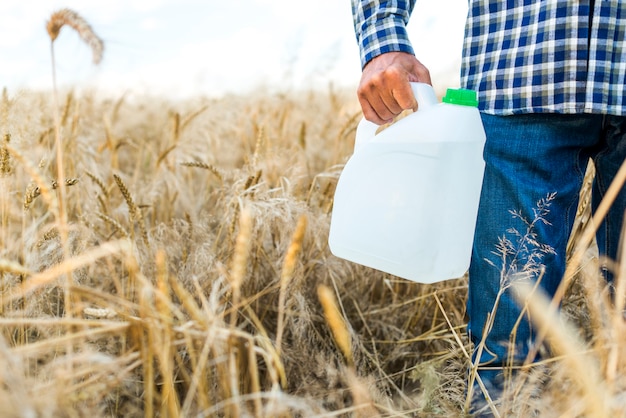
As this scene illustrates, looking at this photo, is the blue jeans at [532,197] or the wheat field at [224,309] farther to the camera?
the blue jeans at [532,197]

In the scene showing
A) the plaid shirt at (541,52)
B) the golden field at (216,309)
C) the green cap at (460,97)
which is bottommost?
the golden field at (216,309)

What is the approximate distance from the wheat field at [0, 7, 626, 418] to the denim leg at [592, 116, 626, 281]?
10cm

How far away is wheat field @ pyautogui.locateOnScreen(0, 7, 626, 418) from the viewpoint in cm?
64

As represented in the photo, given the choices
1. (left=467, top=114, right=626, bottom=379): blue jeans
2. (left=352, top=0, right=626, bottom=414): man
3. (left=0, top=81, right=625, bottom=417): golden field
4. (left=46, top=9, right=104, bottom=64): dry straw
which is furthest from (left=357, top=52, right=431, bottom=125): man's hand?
(left=46, top=9, right=104, bottom=64): dry straw

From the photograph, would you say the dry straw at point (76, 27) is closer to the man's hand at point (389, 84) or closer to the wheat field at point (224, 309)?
the wheat field at point (224, 309)

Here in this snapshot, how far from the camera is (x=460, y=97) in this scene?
1.04 metres

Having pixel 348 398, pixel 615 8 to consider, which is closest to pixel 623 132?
pixel 615 8

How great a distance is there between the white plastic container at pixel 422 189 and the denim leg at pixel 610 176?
24cm

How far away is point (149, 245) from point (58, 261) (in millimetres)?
262

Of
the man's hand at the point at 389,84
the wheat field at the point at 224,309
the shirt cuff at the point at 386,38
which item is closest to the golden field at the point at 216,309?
→ the wheat field at the point at 224,309

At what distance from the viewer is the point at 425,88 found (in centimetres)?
108

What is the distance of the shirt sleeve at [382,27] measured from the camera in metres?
1.15

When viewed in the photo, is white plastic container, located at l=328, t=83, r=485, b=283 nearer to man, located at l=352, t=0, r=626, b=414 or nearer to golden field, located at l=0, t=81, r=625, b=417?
man, located at l=352, t=0, r=626, b=414

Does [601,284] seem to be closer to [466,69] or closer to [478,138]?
[478,138]
